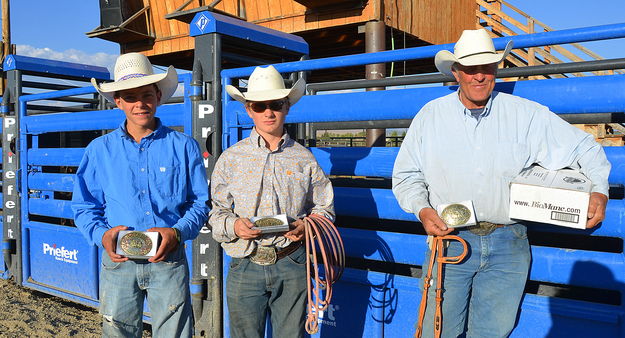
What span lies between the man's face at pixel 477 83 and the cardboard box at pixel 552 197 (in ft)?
1.15

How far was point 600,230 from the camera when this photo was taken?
2658mm

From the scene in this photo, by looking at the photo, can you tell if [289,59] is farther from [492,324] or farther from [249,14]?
[249,14]

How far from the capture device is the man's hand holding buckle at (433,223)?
2314mm

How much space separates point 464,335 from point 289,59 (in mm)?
2603

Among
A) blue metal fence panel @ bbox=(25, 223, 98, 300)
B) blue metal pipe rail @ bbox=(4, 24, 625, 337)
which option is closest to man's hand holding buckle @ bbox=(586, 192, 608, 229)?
blue metal pipe rail @ bbox=(4, 24, 625, 337)

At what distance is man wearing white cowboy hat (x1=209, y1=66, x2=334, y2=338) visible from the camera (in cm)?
259

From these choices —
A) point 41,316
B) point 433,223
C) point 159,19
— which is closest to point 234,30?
point 433,223

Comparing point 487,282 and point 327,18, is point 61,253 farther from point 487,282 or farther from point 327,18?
point 327,18

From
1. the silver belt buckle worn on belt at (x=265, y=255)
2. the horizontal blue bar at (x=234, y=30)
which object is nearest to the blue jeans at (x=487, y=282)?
the silver belt buckle worn on belt at (x=265, y=255)

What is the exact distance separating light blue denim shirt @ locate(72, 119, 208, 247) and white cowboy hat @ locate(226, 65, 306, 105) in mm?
392

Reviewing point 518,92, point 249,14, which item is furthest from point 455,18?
point 518,92

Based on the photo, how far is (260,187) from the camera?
2619 millimetres

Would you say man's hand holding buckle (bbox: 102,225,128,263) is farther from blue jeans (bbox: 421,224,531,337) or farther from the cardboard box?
the cardboard box

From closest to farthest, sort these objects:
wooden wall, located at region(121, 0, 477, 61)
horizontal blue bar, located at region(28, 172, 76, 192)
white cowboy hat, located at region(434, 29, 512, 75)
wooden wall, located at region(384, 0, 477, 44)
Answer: white cowboy hat, located at region(434, 29, 512, 75)
horizontal blue bar, located at region(28, 172, 76, 192)
wooden wall, located at region(121, 0, 477, 61)
wooden wall, located at region(384, 0, 477, 44)
